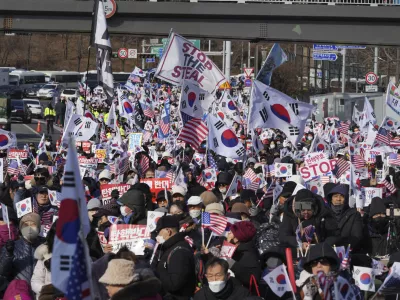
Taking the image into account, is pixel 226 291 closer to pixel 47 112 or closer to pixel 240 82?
pixel 47 112

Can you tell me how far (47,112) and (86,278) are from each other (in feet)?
142

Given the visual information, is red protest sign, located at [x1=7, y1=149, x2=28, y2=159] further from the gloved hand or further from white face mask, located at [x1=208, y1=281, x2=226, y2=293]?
white face mask, located at [x1=208, y1=281, x2=226, y2=293]

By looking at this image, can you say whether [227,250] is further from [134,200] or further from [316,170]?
[316,170]

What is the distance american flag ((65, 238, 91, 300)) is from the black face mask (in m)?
8.05

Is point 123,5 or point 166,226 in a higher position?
point 123,5

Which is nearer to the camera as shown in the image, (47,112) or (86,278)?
(86,278)

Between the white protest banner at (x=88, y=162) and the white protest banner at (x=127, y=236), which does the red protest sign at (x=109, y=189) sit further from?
the white protest banner at (x=88, y=162)

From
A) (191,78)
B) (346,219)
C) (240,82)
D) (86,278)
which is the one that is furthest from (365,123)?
(240,82)

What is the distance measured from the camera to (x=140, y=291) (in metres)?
6.80

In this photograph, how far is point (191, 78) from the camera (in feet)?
60.7

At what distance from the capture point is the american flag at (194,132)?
59.6ft

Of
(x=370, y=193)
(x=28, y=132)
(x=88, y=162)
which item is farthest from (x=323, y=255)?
(x=28, y=132)

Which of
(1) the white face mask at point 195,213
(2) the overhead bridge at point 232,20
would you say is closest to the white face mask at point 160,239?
(1) the white face mask at point 195,213

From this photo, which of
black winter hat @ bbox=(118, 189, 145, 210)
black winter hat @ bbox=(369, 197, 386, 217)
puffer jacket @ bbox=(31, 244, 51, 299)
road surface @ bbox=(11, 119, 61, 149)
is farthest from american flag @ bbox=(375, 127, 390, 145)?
road surface @ bbox=(11, 119, 61, 149)
